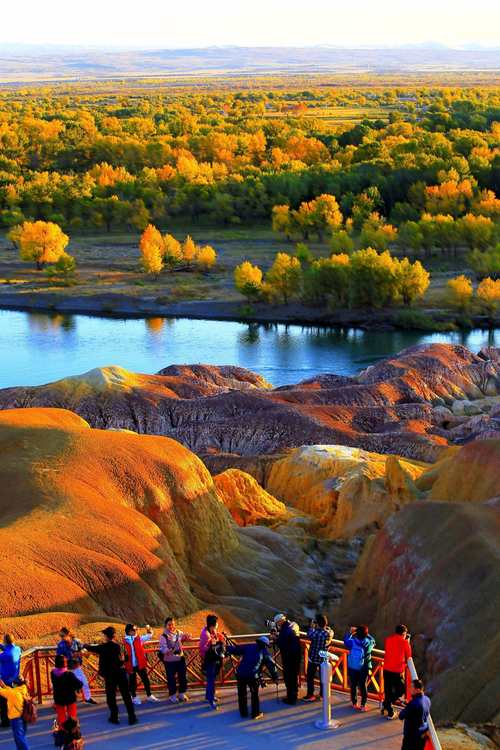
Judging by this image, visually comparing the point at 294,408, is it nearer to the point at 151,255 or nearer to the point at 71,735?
the point at 71,735

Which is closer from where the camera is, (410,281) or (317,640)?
(317,640)

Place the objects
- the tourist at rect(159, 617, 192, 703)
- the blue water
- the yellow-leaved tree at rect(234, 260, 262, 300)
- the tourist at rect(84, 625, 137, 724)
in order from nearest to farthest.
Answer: the tourist at rect(84, 625, 137, 724) → the tourist at rect(159, 617, 192, 703) → the blue water → the yellow-leaved tree at rect(234, 260, 262, 300)

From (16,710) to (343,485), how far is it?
26706 millimetres

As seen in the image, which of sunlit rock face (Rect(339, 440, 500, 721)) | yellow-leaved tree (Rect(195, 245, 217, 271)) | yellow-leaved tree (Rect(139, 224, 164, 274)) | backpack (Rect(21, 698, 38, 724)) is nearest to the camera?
backpack (Rect(21, 698, 38, 724))

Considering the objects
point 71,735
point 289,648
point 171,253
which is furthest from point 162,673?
point 171,253

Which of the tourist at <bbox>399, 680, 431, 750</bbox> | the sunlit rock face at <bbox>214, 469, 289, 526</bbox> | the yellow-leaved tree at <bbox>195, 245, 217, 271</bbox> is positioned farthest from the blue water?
the tourist at <bbox>399, 680, 431, 750</bbox>

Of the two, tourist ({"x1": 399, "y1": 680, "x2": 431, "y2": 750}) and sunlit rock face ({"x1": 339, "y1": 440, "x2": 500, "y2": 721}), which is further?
sunlit rock face ({"x1": 339, "y1": 440, "x2": 500, "y2": 721})

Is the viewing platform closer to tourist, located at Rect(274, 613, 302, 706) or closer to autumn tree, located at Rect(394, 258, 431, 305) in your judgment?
tourist, located at Rect(274, 613, 302, 706)

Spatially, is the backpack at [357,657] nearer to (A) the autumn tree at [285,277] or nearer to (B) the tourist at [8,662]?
(B) the tourist at [8,662]

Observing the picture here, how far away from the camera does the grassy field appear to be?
98250 millimetres

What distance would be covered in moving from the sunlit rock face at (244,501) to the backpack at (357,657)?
22.5m

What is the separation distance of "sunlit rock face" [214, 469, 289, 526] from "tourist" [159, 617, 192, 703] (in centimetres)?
2201

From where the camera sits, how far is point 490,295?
3533 inches

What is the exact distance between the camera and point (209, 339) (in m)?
86.7
